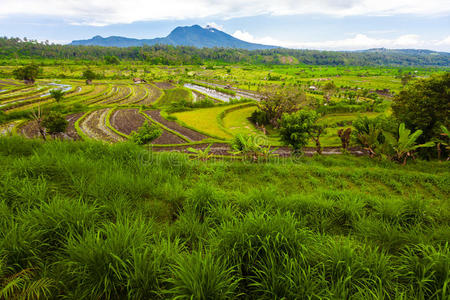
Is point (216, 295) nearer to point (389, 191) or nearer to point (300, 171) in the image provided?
point (300, 171)

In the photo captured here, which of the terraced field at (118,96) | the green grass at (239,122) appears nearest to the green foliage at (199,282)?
the green grass at (239,122)

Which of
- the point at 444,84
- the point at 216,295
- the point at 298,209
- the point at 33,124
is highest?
the point at 444,84

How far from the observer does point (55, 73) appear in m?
88.7

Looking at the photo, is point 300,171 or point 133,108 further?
point 133,108

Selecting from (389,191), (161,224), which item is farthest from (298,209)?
(389,191)

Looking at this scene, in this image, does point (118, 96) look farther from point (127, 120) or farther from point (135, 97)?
point (127, 120)

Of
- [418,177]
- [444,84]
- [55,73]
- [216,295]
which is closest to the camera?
[216,295]

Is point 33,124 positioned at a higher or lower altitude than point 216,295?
lower

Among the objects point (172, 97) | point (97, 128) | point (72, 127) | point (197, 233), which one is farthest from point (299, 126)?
point (172, 97)

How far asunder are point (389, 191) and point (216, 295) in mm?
10533

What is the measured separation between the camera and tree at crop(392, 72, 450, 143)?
54.1 ft

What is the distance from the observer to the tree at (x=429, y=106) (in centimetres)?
1648

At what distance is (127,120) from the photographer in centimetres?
3850

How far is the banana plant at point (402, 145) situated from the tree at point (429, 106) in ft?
12.4
